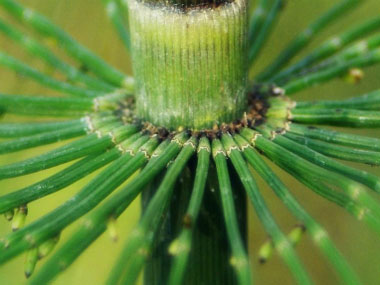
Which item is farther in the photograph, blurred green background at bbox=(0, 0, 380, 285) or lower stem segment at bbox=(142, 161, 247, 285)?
blurred green background at bbox=(0, 0, 380, 285)

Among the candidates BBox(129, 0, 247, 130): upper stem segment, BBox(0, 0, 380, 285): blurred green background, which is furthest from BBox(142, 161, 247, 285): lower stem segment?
BBox(0, 0, 380, 285): blurred green background

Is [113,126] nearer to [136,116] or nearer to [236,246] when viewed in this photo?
[136,116]

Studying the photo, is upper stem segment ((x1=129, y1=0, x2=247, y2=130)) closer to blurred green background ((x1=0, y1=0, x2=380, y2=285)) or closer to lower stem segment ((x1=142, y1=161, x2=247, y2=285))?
lower stem segment ((x1=142, y1=161, x2=247, y2=285))

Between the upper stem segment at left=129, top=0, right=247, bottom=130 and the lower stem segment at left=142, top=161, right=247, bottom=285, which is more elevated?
the upper stem segment at left=129, top=0, right=247, bottom=130

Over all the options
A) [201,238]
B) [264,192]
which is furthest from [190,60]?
[264,192]

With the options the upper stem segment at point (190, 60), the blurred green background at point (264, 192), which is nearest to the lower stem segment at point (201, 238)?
the upper stem segment at point (190, 60)

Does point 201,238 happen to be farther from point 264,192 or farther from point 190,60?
point 264,192
